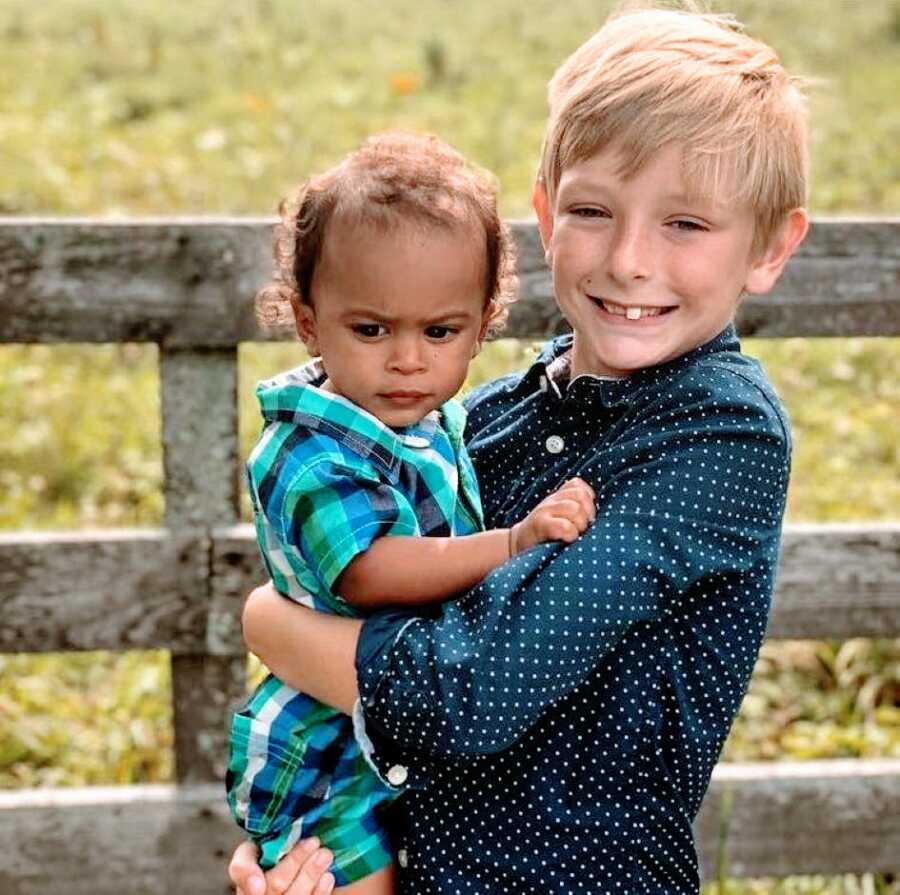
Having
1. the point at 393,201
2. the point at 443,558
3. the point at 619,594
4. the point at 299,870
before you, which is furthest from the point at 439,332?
the point at 299,870

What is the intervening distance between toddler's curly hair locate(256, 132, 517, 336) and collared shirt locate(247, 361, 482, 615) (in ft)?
0.50

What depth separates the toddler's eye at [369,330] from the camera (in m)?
1.93

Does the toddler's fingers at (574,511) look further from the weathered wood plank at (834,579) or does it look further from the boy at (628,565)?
the weathered wood plank at (834,579)

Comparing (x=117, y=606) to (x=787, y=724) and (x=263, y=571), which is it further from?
(x=787, y=724)

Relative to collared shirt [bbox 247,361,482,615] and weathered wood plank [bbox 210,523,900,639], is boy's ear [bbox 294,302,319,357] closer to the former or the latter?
collared shirt [bbox 247,361,482,615]

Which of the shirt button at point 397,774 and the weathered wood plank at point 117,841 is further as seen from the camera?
the weathered wood plank at point 117,841

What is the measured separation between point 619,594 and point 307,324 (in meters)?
0.51

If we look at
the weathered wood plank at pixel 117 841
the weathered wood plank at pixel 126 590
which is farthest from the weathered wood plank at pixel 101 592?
the weathered wood plank at pixel 117 841

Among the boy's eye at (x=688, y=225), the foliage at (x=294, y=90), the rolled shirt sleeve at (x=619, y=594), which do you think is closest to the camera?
the rolled shirt sleeve at (x=619, y=594)

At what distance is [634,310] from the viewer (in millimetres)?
1940

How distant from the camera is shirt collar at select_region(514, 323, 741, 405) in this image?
1975mm

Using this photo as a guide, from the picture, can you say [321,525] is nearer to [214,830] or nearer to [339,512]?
[339,512]

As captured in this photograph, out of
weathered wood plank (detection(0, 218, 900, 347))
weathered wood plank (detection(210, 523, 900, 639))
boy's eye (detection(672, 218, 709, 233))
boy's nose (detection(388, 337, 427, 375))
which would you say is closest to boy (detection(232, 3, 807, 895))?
boy's eye (detection(672, 218, 709, 233))

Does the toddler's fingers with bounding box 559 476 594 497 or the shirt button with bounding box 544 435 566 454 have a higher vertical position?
the toddler's fingers with bounding box 559 476 594 497
